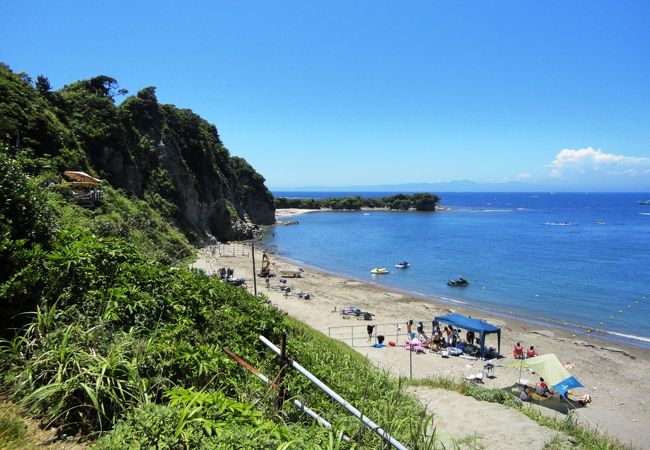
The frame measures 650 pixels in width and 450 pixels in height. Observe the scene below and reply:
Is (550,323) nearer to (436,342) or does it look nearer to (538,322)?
(538,322)

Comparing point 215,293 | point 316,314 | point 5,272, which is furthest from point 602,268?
point 5,272

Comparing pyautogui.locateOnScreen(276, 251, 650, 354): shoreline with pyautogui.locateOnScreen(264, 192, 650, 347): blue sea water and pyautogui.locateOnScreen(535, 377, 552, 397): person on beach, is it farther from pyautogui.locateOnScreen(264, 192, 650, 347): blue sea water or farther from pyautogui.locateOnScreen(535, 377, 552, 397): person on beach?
pyautogui.locateOnScreen(535, 377, 552, 397): person on beach

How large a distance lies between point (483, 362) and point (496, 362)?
0.80m

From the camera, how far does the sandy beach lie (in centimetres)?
997

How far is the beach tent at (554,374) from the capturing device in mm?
14891

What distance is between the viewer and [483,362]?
66.4 ft

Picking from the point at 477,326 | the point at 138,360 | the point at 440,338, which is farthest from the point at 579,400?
the point at 138,360

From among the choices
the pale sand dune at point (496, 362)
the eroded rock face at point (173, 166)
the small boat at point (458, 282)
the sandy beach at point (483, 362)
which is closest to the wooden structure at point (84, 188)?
the eroded rock face at point (173, 166)

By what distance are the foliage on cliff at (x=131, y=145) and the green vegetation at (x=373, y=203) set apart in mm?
87784

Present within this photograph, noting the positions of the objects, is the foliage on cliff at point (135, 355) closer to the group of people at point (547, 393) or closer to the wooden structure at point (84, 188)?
the group of people at point (547, 393)

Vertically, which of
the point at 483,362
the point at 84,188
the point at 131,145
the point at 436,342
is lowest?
the point at 483,362

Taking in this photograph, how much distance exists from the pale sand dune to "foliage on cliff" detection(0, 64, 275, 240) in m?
18.7

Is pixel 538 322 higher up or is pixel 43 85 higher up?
pixel 43 85

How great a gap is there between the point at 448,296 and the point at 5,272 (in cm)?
3568
